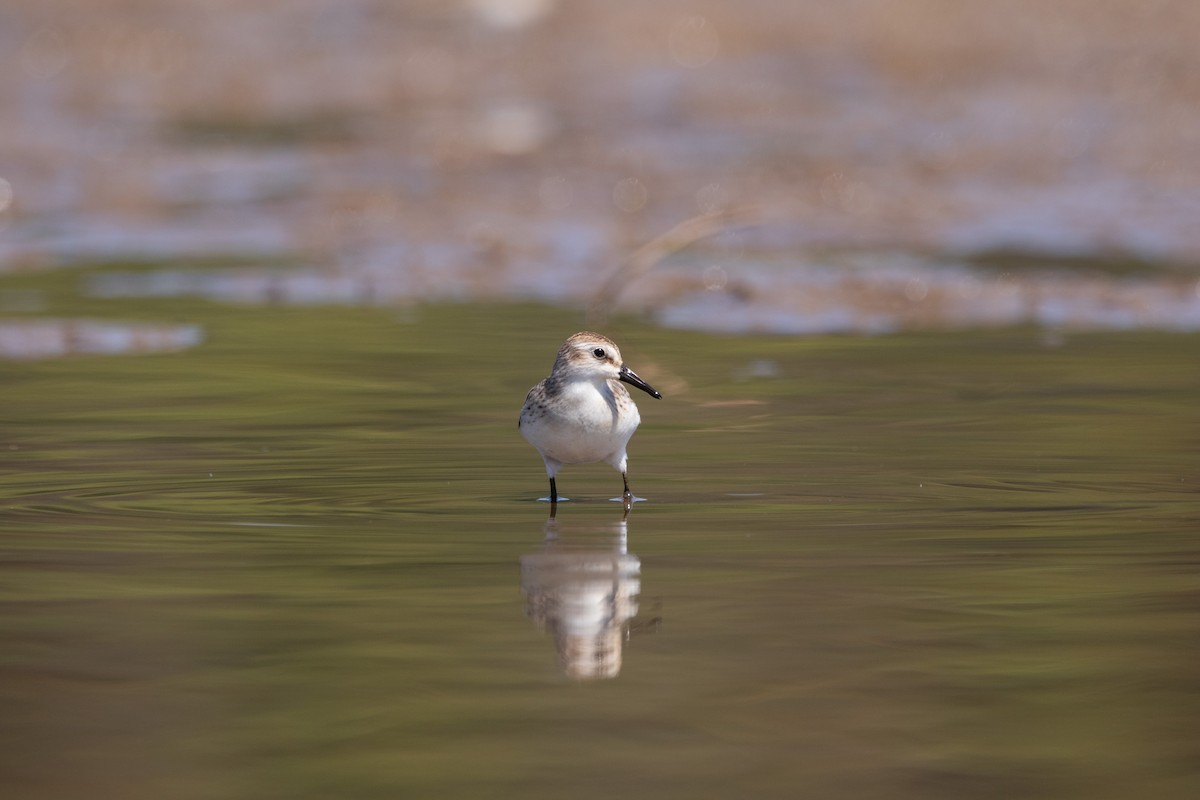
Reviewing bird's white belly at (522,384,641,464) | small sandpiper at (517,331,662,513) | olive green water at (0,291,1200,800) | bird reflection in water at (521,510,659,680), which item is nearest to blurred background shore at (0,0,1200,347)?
olive green water at (0,291,1200,800)

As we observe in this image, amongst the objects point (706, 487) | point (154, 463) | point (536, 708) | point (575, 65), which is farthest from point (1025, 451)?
point (575, 65)

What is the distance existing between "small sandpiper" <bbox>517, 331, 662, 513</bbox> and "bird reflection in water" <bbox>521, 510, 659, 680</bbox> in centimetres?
44

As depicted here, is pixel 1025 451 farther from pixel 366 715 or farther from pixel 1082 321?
pixel 1082 321

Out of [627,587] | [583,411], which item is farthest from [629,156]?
[627,587]

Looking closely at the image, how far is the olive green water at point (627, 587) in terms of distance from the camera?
13.1ft

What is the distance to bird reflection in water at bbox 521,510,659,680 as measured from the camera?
15.4 feet

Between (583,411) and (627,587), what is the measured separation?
4.61 ft

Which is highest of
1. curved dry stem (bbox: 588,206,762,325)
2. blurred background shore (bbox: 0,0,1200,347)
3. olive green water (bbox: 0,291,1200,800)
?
blurred background shore (bbox: 0,0,1200,347)

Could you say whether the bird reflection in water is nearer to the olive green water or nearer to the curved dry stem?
the olive green water

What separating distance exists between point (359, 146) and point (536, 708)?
13552 millimetres

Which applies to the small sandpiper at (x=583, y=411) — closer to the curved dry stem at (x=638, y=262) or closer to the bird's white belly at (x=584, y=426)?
the bird's white belly at (x=584, y=426)

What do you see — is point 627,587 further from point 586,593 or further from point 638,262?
point 638,262

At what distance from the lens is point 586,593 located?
17.3ft

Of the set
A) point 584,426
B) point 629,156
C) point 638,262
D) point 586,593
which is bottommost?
point 586,593
